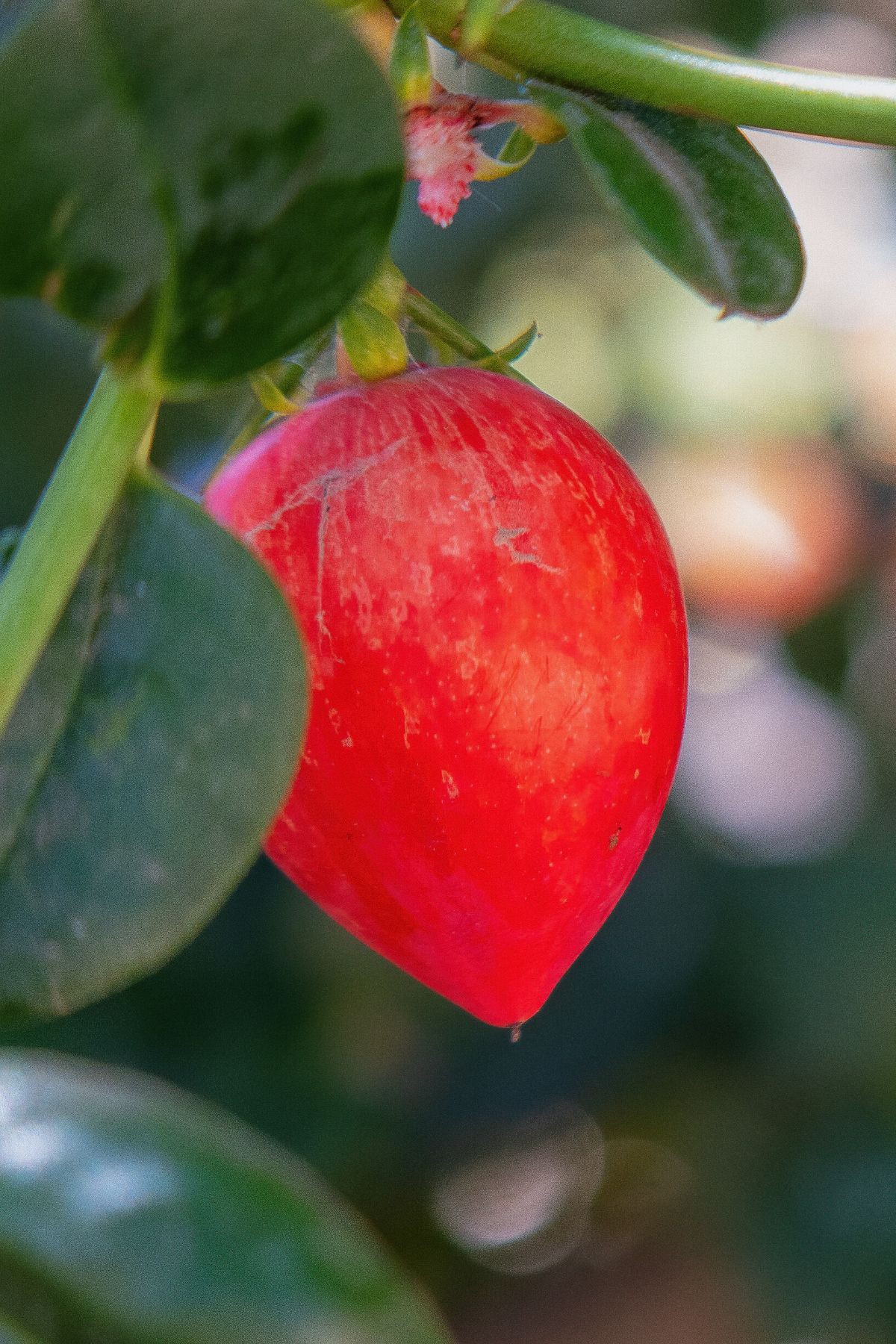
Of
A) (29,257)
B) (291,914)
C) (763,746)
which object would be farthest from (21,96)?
(763,746)

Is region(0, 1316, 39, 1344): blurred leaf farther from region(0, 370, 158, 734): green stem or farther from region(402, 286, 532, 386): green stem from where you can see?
region(402, 286, 532, 386): green stem

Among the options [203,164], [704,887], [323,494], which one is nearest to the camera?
[203,164]

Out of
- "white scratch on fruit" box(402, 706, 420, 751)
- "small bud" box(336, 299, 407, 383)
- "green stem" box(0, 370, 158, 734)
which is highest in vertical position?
"green stem" box(0, 370, 158, 734)

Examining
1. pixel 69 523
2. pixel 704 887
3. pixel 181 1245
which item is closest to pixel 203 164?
pixel 69 523

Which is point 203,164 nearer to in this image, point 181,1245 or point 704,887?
point 181,1245

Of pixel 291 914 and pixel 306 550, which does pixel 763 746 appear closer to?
pixel 291 914

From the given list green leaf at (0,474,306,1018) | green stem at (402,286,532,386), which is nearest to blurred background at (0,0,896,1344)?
green stem at (402,286,532,386)

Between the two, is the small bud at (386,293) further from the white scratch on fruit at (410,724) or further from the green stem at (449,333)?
the white scratch on fruit at (410,724)
